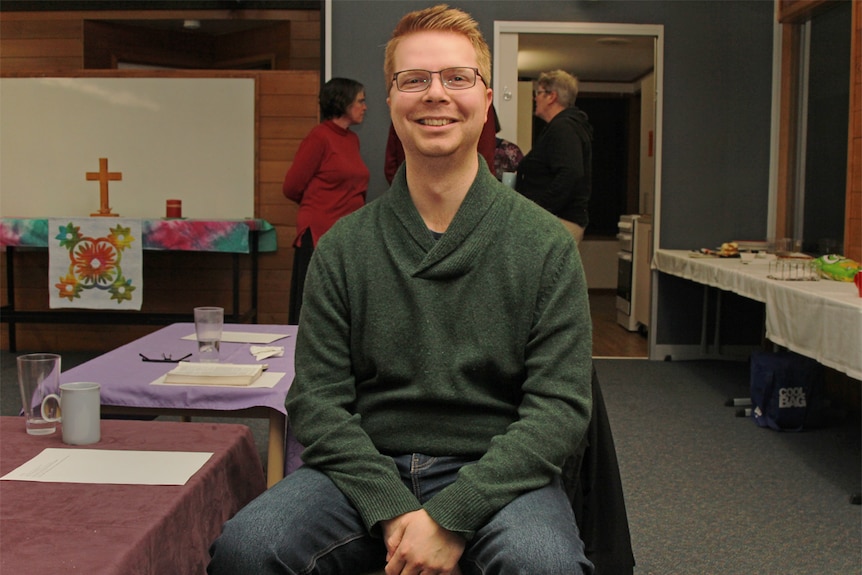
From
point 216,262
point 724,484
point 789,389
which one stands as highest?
point 216,262

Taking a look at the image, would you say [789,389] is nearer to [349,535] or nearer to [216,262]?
[349,535]

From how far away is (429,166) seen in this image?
4.93ft

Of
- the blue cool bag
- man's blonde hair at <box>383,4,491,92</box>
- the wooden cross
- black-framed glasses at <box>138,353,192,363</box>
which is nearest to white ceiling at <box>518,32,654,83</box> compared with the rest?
the wooden cross

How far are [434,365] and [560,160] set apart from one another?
9.68 ft

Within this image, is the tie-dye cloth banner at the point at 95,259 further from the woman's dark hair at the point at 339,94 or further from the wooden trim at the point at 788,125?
the wooden trim at the point at 788,125

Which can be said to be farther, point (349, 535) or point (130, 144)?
point (130, 144)

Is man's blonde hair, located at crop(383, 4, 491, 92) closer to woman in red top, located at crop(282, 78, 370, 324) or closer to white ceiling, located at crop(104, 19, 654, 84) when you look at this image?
woman in red top, located at crop(282, 78, 370, 324)

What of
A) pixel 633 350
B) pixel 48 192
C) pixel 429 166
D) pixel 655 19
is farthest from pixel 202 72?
pixel 429 166

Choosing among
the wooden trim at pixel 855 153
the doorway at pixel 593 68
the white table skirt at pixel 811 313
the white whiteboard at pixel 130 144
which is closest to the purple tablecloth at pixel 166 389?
the white table skirt at pixel 811 313

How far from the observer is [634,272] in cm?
661

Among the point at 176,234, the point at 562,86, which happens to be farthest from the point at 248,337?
the point at 176,234

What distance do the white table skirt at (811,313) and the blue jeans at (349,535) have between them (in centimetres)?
174

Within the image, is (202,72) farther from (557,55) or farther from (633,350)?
(557,55)

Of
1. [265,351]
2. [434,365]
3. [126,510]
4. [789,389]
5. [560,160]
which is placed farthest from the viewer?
[560,160]
